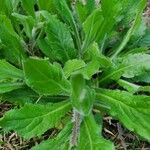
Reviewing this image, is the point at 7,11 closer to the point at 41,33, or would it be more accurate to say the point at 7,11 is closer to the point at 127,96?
the point at 41,33

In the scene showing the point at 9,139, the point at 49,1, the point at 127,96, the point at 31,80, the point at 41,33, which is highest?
the point at 49,1

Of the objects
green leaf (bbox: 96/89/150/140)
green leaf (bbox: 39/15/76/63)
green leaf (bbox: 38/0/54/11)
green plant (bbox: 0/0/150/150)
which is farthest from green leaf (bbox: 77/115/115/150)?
green leaf (bbox: 38/0/54/11)

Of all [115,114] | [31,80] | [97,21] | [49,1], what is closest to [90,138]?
[115,114]

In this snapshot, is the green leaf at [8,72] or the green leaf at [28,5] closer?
the green leaf at [8,72]

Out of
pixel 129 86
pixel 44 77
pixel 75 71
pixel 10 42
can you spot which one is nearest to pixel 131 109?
pixel 129 86

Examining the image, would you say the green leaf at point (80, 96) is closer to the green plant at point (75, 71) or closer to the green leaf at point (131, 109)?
the green plant at point (75, 71)

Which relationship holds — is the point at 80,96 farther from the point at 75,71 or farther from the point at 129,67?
the point at 129,67

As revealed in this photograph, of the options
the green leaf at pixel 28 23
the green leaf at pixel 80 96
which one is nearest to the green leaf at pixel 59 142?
the green leaf at pixel 80 96
